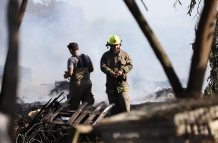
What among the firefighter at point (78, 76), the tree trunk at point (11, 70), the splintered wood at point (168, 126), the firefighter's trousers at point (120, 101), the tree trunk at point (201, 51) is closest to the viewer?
the splintered wood at point (168, 126)

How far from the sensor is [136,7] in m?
1.96

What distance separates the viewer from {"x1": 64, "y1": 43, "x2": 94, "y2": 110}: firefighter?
192 inches

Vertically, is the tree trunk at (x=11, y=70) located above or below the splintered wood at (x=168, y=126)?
above

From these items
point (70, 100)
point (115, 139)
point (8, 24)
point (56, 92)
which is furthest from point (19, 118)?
point (56, 92)

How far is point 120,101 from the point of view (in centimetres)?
450

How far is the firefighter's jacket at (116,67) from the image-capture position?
4.53 metres

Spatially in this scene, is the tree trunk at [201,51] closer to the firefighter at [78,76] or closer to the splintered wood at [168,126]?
the splintered wood at [168,126]

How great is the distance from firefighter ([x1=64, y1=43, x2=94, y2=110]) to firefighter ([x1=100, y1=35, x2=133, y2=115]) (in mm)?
469

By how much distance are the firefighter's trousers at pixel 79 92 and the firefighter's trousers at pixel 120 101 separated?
0.61 meters

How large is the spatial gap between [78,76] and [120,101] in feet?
3.43

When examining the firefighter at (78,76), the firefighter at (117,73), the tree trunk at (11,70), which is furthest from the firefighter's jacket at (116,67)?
the tree trunk at (11,70)

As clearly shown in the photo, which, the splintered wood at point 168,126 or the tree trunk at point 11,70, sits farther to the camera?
the tree trunk at point 11,70

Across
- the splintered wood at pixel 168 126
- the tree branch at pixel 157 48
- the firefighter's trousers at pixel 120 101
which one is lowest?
the firefighter's trousers at pixel 120 101

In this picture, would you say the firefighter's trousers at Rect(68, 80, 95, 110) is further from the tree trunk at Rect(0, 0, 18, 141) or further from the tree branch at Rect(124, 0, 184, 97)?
the tree trunk at Rect(0, 0, 18, 141)
